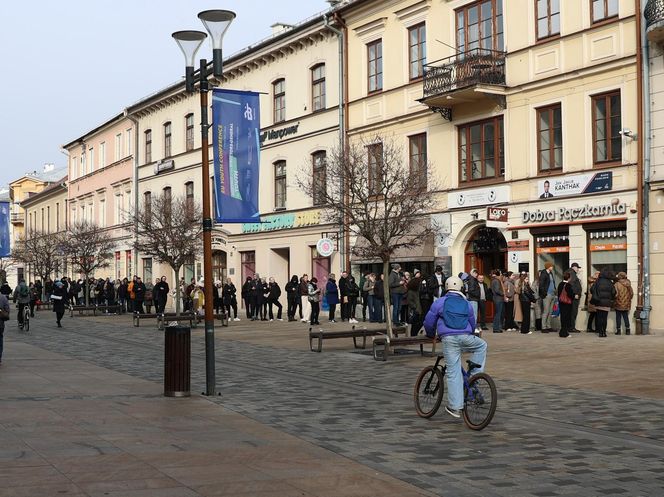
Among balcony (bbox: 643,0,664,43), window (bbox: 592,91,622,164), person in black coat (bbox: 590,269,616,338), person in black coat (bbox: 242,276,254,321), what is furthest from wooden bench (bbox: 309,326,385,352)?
person in black coat (bbox: 242,276,254,321)

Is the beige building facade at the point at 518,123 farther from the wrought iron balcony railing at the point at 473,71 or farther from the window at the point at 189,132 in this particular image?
the window at the point at 189,132

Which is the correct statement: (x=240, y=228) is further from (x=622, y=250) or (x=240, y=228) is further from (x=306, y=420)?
(x=306, y=420)

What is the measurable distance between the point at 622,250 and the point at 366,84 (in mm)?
12336

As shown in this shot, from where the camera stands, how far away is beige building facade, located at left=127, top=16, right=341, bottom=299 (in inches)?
1298

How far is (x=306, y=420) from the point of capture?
1020 centimetres

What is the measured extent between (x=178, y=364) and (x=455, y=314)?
430 cm

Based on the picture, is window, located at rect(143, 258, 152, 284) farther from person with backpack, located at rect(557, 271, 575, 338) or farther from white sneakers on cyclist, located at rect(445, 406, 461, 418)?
white sneakers on cyclist, located at rect(445, 406, 461, 418)

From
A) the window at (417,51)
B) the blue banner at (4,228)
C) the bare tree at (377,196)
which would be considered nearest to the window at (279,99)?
the window at (417,51)

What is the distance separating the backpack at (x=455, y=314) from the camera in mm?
9742

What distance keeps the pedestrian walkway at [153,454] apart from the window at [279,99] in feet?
81.7

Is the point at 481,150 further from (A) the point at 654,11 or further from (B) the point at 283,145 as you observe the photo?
(B) the point at 283,145

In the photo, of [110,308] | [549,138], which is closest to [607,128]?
[549,138]

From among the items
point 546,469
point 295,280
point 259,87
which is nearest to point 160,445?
point 546,469

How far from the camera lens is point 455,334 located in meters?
9.72
